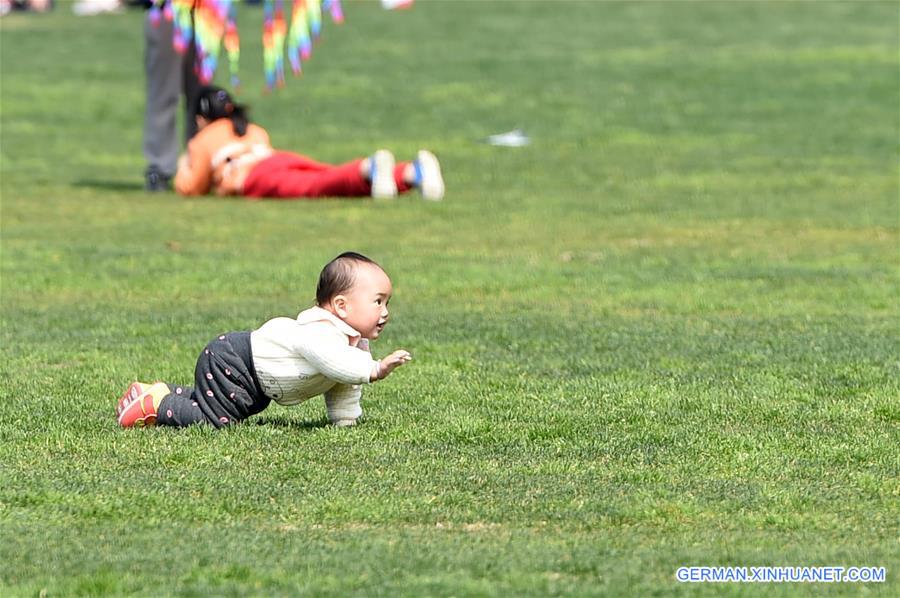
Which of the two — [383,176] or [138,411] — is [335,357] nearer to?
[138,411]

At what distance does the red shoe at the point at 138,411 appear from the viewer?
7.30 meters

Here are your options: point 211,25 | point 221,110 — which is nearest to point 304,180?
point 221,110

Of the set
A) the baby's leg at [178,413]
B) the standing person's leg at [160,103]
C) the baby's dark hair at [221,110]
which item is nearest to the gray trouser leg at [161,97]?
the standing person's leg at [160,103]

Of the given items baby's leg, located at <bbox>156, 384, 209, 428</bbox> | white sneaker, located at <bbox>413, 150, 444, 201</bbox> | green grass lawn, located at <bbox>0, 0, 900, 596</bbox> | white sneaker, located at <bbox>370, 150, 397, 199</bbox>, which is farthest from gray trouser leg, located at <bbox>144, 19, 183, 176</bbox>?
baby's leg, located at <bbox>156, 384, 209, 428</bbox>

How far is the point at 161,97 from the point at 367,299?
10386 mm

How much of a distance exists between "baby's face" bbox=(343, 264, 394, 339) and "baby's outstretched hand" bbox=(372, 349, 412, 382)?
28 centimetres

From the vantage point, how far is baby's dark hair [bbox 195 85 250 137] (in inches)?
637

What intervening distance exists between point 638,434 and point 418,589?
2.31 m

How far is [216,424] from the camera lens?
7.28m

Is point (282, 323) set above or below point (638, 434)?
above

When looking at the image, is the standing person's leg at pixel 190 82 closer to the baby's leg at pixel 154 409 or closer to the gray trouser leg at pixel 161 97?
the gray trouser leg at pixel 161 97

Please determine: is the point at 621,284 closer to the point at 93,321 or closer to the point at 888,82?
the point at 93,321

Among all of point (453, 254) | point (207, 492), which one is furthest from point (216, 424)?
point (453, 254)

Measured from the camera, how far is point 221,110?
53.2 feet
